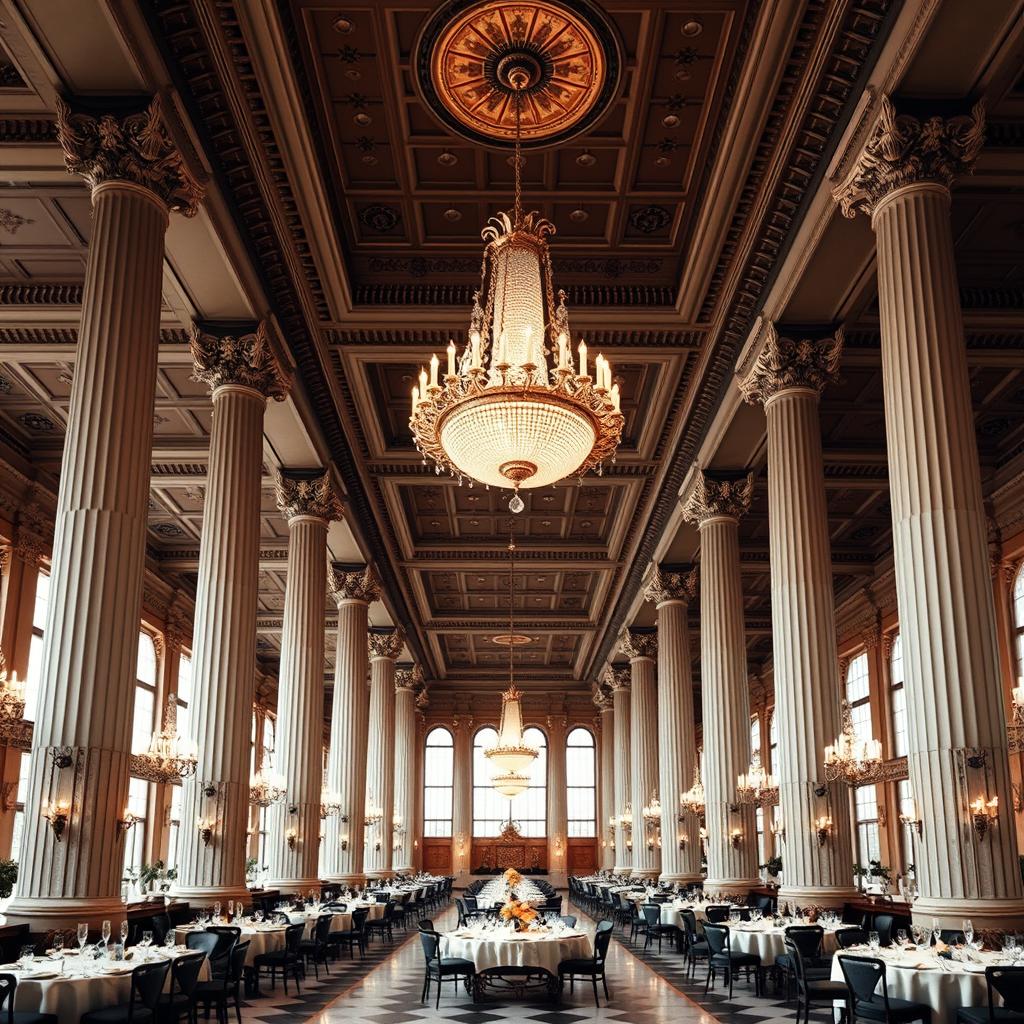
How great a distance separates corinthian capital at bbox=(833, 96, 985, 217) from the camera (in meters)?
8.69

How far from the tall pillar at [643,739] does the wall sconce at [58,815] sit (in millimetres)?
20578

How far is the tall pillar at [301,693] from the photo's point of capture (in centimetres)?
1530

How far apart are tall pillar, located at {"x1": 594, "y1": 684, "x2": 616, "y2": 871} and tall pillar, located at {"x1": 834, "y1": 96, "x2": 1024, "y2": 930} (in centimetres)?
2761

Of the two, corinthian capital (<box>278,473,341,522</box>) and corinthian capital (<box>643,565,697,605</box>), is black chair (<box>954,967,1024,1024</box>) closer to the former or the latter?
corinthian capital (<box>278,473,341,522</box>)

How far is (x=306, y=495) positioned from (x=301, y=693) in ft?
9.87

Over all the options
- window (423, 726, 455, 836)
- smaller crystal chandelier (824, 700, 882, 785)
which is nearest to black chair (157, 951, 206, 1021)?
smaller crystal chandelier (824, 700, 882, 785)

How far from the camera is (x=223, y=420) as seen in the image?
1223cm

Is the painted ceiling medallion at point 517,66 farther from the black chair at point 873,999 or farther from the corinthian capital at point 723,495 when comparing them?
the black chair at point 873,999

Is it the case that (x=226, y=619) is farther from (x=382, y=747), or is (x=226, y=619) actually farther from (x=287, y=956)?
(x=382, y=747)

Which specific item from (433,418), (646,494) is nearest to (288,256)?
(433,418)

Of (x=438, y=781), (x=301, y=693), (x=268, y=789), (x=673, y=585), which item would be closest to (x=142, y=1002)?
(x=268, y=789)

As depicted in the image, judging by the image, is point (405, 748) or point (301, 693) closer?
point (301, 693)

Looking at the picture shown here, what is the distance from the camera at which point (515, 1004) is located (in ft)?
35.0

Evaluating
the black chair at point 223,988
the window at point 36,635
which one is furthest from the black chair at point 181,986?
the window at point 36,635
